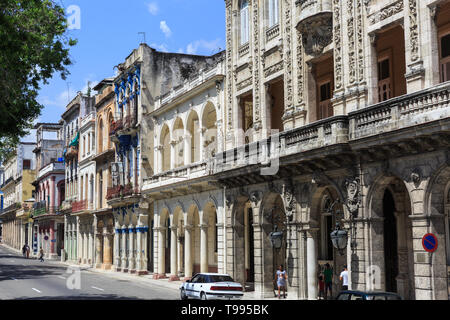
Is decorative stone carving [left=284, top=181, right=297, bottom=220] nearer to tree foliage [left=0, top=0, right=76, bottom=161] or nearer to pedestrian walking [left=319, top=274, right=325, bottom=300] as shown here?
pedestrian walking [left=319, top=274, right=325, bottom=300]

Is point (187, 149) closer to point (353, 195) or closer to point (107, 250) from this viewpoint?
point (353, 195)

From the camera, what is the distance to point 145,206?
40312 millimetres

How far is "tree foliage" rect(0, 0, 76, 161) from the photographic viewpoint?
18.3m

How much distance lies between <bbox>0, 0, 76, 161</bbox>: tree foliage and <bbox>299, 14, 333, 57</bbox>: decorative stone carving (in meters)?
8.66

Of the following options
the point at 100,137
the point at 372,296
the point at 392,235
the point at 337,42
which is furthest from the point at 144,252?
the point at 372,296

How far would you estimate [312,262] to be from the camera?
889 inches

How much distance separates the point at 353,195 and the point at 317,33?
6577 mm

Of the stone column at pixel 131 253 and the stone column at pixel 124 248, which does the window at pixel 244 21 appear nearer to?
the stone column at pixel 131 253

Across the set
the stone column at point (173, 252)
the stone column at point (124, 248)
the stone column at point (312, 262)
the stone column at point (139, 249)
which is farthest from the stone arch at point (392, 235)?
the stone column at point (124, 248)

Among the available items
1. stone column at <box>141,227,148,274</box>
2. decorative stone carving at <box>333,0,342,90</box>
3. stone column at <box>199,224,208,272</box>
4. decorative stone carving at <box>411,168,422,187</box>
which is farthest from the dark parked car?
stone column at <box>141,227,148,274</box>

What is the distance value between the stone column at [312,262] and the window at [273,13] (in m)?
9.39

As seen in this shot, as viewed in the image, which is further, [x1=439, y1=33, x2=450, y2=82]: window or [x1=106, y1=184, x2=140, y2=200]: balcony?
[x1=106, y1=184, x2=140, y2=200]: balcony

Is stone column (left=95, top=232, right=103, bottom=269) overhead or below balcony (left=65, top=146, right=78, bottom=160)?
below

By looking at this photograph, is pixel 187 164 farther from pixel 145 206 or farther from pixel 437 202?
pixel 437 202
